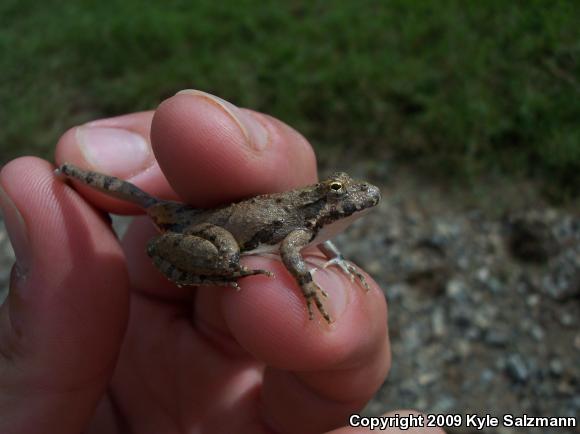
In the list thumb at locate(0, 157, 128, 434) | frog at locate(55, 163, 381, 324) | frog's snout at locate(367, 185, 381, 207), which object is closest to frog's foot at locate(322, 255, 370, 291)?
frog at locate(55, 163, 381, 324)

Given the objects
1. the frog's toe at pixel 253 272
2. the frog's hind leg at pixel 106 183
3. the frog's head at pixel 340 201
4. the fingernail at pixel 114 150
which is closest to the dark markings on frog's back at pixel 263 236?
the frog's head at pixel 340 201

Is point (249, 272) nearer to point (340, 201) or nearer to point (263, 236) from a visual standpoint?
point (263, 236)

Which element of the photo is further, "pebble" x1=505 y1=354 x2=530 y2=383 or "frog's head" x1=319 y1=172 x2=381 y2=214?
"pebble" x1=505 y1=354 x2=530 y2=383

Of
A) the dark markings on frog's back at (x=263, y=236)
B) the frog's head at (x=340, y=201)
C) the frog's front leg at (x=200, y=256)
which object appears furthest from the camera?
the frog's head at (x=340, y=201)

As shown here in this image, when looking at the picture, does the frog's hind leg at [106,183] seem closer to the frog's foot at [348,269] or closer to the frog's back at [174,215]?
the frog's back at [174,215]

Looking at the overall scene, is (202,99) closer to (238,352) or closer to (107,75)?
(238,352)

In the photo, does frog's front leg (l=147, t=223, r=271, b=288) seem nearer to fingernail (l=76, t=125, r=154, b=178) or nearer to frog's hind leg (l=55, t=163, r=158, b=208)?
frog's hind leg (l=55, t=163, r=158, b=208)

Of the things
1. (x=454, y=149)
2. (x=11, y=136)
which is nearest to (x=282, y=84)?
(x=454, y=149)
